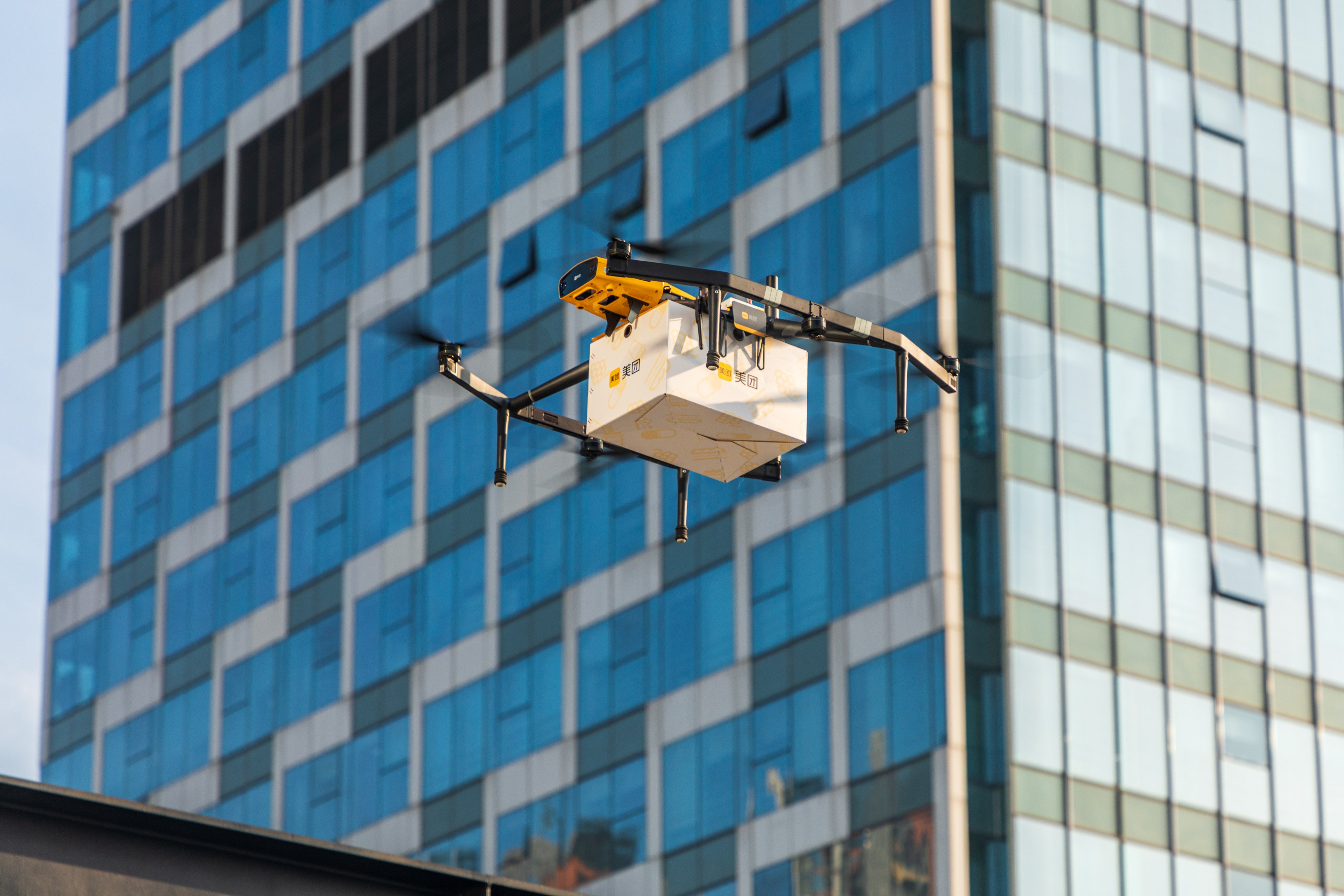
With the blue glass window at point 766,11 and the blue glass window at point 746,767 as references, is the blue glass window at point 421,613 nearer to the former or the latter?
the blue glass window at point 746,767

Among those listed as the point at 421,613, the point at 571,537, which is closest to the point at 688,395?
the point at 571,537

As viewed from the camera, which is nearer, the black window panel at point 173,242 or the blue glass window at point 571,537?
the blue glass window at point 571,537

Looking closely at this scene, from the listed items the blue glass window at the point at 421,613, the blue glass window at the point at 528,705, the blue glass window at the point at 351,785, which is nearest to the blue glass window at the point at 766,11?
the blue glass window at the point at 421,613

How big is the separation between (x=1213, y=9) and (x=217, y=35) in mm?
36188

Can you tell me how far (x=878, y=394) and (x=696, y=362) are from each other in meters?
37.3

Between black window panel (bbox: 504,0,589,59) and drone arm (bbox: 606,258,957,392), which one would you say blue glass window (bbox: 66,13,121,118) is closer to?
black window panel (bbox: 504,0,589,59)

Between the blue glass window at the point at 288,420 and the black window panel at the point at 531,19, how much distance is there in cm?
1068

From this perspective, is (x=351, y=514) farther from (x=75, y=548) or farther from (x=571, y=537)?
(x=75, y=548)

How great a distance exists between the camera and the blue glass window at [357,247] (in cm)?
7862

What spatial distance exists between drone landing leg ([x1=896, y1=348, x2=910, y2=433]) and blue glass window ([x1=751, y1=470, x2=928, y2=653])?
31.8 meters

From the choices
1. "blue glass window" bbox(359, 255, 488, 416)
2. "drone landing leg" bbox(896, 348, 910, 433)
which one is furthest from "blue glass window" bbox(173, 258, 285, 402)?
"drone landing leg" bbox(896, 348, 910, 433)

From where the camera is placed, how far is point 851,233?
62.2m

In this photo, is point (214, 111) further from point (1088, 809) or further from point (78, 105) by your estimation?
point (1088, 809)

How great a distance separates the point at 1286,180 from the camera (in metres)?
66.9
